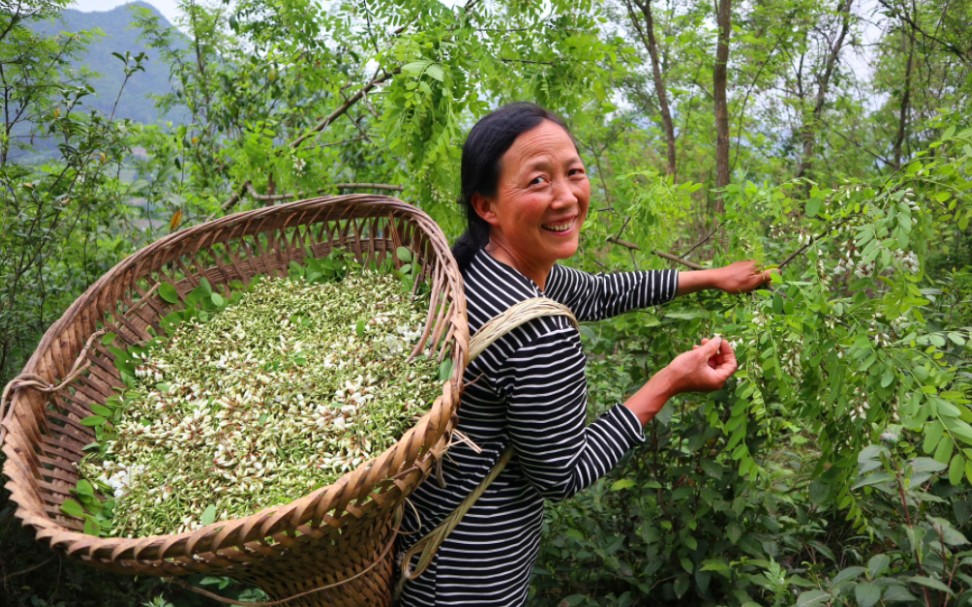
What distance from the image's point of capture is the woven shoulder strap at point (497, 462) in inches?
58.9

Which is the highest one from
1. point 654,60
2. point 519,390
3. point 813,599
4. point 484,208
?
point 654,60

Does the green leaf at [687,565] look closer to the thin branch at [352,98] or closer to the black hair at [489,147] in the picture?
the black hair at [489,147]

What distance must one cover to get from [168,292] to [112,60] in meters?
2.04

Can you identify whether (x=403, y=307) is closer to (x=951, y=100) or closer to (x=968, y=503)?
(x=968, y=503)

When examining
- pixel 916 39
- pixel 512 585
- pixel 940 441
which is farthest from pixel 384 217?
pixel 916 39

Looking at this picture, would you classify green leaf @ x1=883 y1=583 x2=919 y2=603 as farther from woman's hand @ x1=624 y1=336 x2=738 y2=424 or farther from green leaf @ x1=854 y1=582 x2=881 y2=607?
woman's hand @ x1=624 y1=336 x2=738 y2=424

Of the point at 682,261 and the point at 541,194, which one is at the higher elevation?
the point at 541,194

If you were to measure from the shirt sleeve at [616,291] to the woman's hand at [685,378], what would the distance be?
1.06 feet

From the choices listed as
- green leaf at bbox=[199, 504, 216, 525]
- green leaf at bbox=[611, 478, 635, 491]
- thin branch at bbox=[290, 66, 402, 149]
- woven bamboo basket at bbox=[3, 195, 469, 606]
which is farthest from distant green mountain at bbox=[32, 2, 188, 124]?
green leaf at bbox=[611, 478, 635, 491]

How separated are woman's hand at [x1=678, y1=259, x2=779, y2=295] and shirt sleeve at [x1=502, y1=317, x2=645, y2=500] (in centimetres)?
53

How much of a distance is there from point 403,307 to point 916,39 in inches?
179

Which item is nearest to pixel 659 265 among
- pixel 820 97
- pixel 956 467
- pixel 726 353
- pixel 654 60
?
pixel 726 353

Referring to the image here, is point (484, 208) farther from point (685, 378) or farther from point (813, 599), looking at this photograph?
point (813, 599)

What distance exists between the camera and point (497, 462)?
64.2 inches
